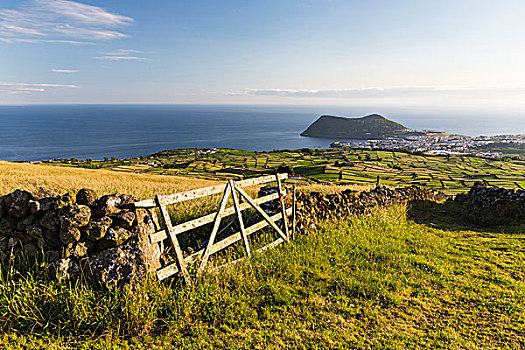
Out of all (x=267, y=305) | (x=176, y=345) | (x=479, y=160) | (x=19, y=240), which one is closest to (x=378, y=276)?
(x=267, y=305)

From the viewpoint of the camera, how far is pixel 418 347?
15.0ft

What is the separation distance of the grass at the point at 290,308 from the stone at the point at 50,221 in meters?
0.86

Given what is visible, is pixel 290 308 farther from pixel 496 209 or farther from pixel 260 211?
pixel 496 209

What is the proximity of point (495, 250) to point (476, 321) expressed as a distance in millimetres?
5607

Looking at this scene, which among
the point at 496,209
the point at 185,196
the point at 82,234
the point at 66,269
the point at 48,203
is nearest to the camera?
the point at 66,269

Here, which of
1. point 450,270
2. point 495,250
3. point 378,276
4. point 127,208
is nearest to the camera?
point 127,208

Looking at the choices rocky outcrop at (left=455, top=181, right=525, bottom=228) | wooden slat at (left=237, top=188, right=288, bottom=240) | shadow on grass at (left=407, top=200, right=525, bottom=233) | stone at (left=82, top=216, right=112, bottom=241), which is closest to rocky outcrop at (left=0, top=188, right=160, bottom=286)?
stone at (left=82, top=216, right=112, bottom=241)

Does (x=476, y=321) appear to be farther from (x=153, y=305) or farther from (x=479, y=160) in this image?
(x=479, y=160)

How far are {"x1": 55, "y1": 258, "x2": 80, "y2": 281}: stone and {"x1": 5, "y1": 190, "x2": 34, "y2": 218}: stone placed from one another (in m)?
1.30

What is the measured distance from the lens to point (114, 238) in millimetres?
5207

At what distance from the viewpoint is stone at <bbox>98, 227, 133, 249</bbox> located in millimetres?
5215

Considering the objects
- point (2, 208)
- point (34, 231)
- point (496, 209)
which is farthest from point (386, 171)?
point (2, 208)

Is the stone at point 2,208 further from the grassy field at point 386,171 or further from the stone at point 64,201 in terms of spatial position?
the grassy field at point 386,171

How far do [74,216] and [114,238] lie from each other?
856 mm
